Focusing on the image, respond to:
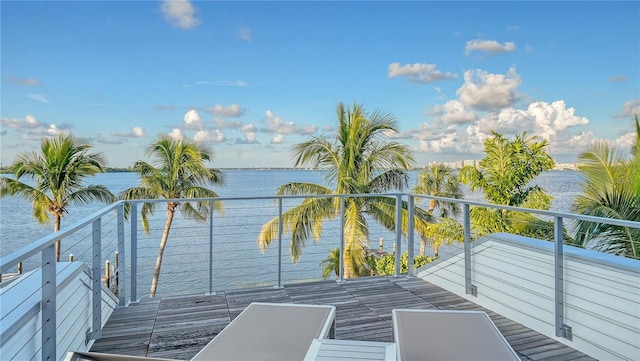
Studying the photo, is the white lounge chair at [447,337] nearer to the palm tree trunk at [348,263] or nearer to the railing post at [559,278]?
Result: the railing post at [559,278]

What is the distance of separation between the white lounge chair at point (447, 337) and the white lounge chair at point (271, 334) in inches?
16.4

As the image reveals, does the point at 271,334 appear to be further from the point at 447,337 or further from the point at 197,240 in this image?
the point at 197,240

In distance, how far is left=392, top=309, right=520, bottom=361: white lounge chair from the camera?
5.92ft

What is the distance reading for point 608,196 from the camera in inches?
335

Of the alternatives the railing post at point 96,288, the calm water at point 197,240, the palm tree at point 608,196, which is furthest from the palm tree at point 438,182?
the railing post at point 96,288

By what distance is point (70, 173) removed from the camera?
15.1 m

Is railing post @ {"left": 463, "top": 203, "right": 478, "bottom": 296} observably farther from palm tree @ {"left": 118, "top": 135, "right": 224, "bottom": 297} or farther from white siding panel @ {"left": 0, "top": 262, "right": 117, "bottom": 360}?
palm tree @ {"left": 118, "top": 135, "right": 224, "bottom": 297}

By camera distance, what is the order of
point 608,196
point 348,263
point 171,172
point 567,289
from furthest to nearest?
1. point 171,172
2. point 348,263
3. point 608,196
4. point 567,289

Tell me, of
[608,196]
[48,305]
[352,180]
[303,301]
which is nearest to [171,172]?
[352,180]

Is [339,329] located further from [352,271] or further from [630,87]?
[630,87]

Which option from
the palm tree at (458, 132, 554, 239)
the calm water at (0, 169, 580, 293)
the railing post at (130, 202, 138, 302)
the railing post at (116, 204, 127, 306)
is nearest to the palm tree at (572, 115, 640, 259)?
the palm tree at (458, 132, 554, 239)

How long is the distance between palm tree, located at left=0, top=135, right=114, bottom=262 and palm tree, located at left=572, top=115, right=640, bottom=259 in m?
15.7

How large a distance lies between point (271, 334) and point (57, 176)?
52.4ft

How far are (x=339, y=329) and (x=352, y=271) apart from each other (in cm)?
860
